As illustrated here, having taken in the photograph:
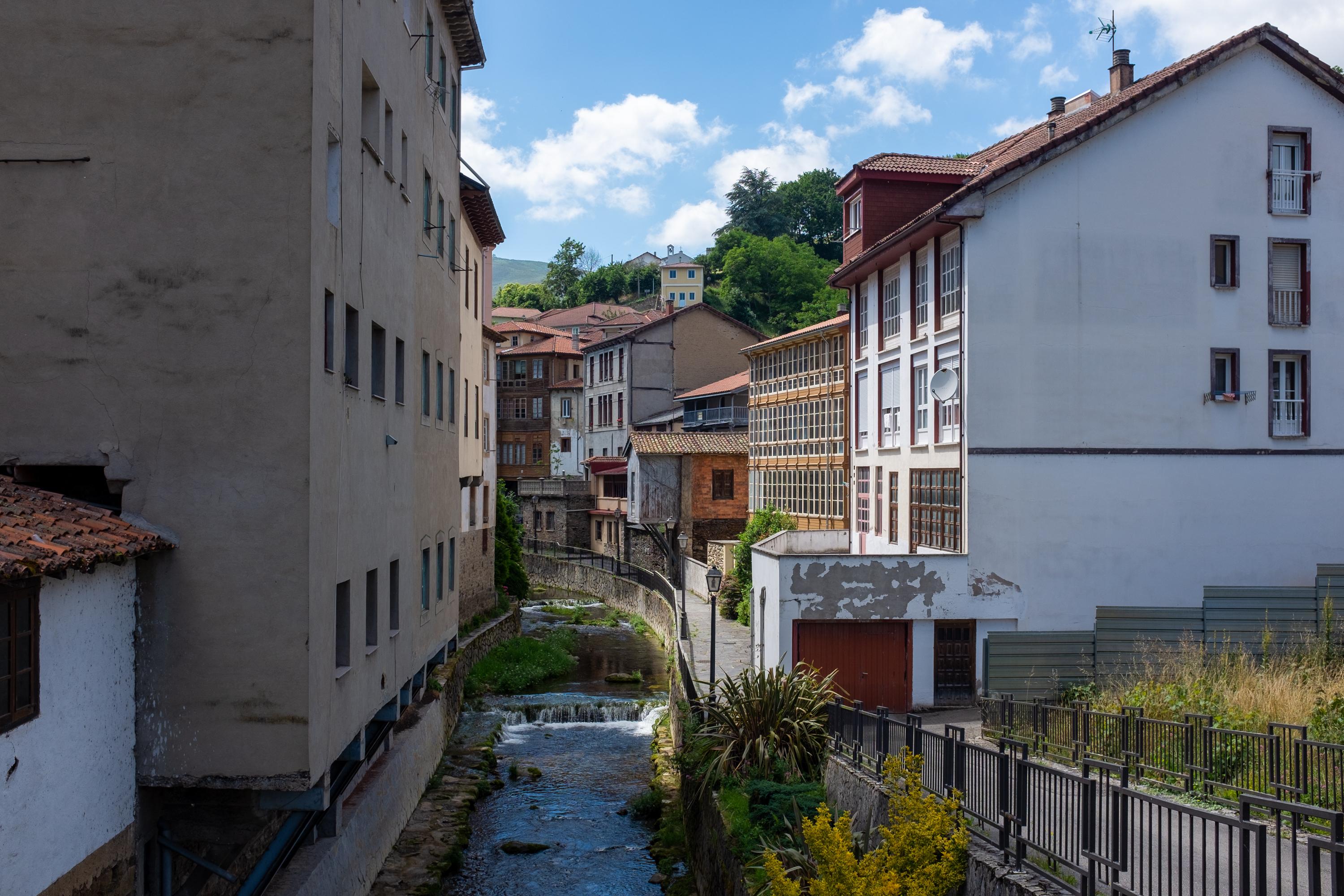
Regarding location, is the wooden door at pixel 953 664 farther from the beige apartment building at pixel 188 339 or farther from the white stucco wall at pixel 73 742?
the white stucco wall at pixel 73 742

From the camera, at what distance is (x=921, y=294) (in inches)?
969

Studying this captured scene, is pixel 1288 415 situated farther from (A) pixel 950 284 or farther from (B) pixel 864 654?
(B) pixel 864 654

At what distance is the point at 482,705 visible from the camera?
1163 inches

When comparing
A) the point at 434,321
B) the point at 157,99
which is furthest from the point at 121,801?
the point at 434,321

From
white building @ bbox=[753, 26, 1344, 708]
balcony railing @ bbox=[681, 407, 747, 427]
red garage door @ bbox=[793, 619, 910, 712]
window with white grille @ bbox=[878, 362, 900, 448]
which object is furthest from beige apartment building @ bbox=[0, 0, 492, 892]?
balcony railing @ bbox=[681, 407, 747, 427]

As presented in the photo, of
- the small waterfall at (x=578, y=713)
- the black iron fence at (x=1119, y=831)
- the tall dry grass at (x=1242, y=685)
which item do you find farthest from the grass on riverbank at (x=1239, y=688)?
the small waterfall at (x=578, y=713)

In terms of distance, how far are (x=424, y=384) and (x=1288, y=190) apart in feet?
58.3

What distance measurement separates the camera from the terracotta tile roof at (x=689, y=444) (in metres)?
47.2

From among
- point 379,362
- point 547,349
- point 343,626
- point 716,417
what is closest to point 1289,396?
point 379,362

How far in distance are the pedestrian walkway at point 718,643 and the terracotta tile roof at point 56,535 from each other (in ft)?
46.7

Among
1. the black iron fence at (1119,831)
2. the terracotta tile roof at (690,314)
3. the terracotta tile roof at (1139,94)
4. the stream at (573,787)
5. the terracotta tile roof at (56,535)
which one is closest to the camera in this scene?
the black iron fence at (1119,831)

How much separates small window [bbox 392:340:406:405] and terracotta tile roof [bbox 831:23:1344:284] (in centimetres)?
1117

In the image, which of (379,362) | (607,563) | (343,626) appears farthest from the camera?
(607,563)

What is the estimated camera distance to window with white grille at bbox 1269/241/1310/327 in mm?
22875
